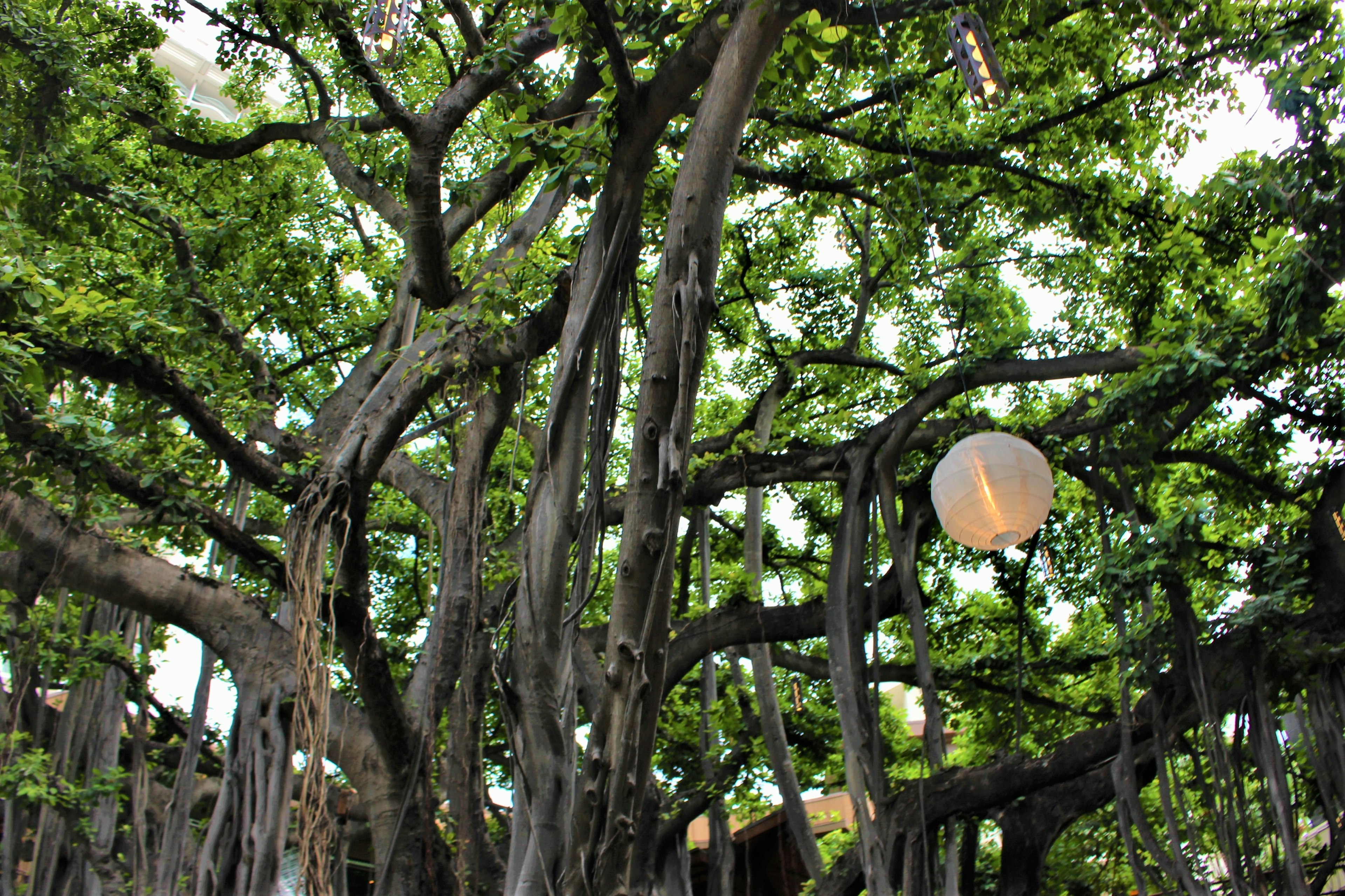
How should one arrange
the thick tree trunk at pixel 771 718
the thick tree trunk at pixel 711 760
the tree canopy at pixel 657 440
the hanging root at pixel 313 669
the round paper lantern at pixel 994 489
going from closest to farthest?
the tree canopy at pixel 657 440 → the round paper lantern at pixel 994 489 → the hanging root at pixel 313 669 → the thick tree trunk at pixel 771 718 → the thick tree trunk at pixel 711 760

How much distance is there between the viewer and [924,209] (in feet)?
13.4

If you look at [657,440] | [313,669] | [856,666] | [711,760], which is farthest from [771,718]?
[657,440]

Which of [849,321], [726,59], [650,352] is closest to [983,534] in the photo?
[650,352]

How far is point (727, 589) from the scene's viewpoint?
5387 millimetres

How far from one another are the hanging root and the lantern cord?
1955 mm

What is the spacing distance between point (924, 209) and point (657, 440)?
108 inches

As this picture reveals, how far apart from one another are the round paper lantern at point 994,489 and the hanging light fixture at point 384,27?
230 centimetres

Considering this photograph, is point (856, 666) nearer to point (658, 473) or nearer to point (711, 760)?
point (658, 473)

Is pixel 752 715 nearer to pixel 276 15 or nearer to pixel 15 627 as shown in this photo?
pixel 15 627

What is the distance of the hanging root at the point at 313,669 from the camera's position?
2.72 m

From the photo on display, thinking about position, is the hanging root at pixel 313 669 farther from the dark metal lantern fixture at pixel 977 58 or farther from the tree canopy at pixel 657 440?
the dark metal lantern fixture at pixel 977 58

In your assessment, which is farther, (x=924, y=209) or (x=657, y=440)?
(x=924, y=209)

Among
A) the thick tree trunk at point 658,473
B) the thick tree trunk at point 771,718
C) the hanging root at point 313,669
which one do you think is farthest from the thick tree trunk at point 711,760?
the thick tree trunk at point 658,473

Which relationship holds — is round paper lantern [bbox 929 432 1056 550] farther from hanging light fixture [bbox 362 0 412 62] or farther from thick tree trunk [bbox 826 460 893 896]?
hanging light fixture [bbox 362 0 412 62]
